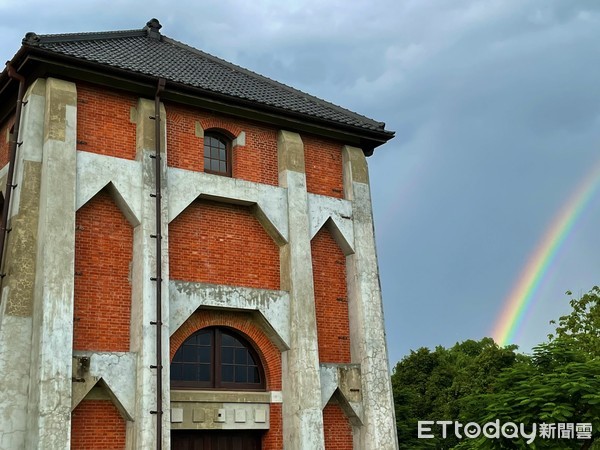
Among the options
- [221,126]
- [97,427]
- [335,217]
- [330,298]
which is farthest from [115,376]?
[335,217]

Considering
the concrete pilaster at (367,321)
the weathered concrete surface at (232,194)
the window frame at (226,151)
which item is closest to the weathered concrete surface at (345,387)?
the concrete pilaster at (367,321)

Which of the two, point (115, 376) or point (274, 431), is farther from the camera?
point (274, 431)

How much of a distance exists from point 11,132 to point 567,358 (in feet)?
48.8

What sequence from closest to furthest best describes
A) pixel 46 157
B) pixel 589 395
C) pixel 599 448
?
pixel 46 157 < pixel 589 395 < pixel 599 448

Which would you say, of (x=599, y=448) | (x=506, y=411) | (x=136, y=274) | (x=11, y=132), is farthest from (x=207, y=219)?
(x=599, y=448)

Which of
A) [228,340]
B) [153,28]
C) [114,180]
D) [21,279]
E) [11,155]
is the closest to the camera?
[21,279]

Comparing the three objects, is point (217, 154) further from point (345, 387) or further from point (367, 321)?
point (345, 387)

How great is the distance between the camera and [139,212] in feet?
48.9

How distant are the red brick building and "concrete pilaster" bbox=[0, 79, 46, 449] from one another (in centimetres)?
3

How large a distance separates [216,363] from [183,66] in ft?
23.9

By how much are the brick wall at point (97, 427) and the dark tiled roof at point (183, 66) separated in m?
6.60

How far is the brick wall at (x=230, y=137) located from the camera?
16062 millimetres

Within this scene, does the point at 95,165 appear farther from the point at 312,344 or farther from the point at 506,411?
the point at 506,411

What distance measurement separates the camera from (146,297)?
14219 mm
